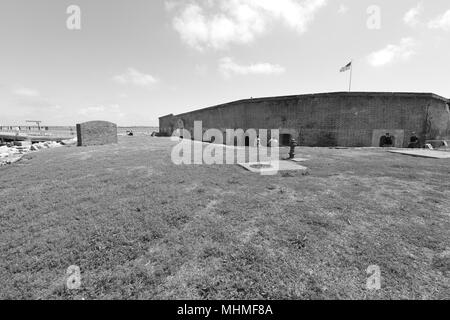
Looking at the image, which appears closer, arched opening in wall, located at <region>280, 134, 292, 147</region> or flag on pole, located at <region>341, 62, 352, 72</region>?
arched opening in wall, located at <region>280, 134, 292, 147</region>

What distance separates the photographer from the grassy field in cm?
247

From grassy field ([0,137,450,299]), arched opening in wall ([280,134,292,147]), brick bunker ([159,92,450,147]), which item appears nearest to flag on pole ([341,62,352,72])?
brick bunker ([159,92,450,147])

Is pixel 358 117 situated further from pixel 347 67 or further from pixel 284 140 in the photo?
pixel 284 140

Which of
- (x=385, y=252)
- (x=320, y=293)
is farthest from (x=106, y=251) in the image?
(x=385, y=252)

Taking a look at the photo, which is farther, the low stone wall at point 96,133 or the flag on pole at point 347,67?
the flag on pole at point 347,67

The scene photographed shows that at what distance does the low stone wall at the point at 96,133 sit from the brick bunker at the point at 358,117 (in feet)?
57.2

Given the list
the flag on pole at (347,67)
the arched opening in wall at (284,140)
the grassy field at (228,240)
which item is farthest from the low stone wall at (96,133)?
the flag on pole at (347,67)

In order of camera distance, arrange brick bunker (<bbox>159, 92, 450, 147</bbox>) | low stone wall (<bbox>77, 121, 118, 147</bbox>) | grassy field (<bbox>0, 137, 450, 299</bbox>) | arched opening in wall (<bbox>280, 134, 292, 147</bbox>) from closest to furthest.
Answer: grassy field (<bbox>0, 137, 450, 299</bbox>)
brick bunker (<bbox>159, 92, 450, 147</bbox>)
low stone wall (<bbox>77, 121, 118, 147</bbox>)
arched opening in wall (<bbox>280, 134, 292, 147</bbox>)

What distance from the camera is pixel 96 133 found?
69.6ft

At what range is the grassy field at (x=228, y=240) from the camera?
2.47 metres

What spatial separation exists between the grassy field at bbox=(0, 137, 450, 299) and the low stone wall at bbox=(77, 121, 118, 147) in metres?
15.6

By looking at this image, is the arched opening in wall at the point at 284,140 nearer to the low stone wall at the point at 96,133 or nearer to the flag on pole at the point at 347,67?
the flag on pole at the point at 347,67

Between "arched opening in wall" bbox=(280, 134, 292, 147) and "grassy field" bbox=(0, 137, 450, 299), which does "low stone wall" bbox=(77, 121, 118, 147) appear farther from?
"arched opening in wall" bbox=(280, 134, 292, 147)

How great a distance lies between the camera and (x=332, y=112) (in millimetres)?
19578
